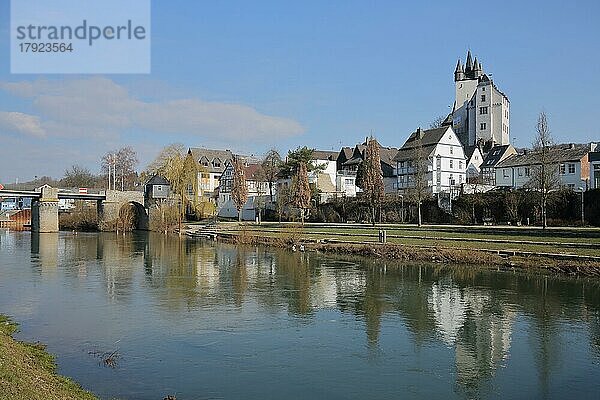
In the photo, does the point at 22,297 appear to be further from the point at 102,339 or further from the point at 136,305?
the point at 102,339

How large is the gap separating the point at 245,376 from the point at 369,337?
5203 mm

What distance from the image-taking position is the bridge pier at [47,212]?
81562 mm

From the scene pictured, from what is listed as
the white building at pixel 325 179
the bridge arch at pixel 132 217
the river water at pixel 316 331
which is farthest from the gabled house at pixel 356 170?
the river water at pixel 316 331

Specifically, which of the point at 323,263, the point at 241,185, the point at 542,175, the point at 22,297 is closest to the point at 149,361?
the point at 22,297

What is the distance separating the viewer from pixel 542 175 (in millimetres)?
43438

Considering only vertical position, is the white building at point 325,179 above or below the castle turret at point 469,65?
below

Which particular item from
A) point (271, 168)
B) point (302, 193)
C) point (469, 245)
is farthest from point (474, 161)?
point (469, 245)

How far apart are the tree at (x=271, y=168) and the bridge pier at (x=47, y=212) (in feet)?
99.6

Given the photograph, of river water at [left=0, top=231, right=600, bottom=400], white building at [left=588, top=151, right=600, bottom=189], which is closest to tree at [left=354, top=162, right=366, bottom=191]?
white building at [left=588, top=151, right=600, bottom=189]

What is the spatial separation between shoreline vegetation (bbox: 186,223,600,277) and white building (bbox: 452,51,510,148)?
55.7m

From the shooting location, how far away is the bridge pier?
81562mm

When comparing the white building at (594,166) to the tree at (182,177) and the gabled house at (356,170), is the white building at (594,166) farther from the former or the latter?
the tree at (182,177)

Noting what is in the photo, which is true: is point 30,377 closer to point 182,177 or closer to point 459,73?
point 182,177

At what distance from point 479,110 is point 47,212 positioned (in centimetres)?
7327
